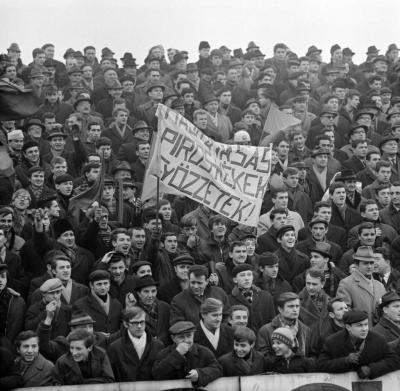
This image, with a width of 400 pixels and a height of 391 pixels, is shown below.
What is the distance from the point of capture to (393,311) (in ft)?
47.1

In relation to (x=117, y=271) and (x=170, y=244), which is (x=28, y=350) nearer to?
Result: (x=117, y=271)

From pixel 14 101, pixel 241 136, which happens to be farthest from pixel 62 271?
pixel 241 136

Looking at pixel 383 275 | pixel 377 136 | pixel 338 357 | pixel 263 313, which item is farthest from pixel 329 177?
pixel 338 357

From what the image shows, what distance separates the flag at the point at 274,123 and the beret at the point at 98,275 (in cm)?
671

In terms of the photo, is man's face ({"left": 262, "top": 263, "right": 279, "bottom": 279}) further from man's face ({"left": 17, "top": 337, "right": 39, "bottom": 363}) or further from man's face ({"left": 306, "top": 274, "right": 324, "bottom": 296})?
man's face ({"left": 17, "top": 337, "right": 39, "bottom": 363})

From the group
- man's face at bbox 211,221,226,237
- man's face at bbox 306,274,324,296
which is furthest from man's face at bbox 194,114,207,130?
man's face at bbox 306,274,324,296

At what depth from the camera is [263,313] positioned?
49.6 ft

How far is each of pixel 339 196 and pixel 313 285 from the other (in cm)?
335

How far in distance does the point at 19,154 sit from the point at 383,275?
220 inches

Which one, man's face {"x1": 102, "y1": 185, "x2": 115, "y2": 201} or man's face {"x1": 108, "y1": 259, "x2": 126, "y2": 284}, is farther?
man's face {"x1": 102, "y1": 185, "x2": 115, "y2": 201}

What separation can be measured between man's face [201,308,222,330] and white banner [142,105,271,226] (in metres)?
2.83

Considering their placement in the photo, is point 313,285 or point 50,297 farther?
point 313,285

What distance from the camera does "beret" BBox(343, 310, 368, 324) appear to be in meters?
13.6

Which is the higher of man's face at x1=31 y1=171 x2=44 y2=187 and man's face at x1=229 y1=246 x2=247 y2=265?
man's face at x1=31 y1=171 x2=44 y2=187
